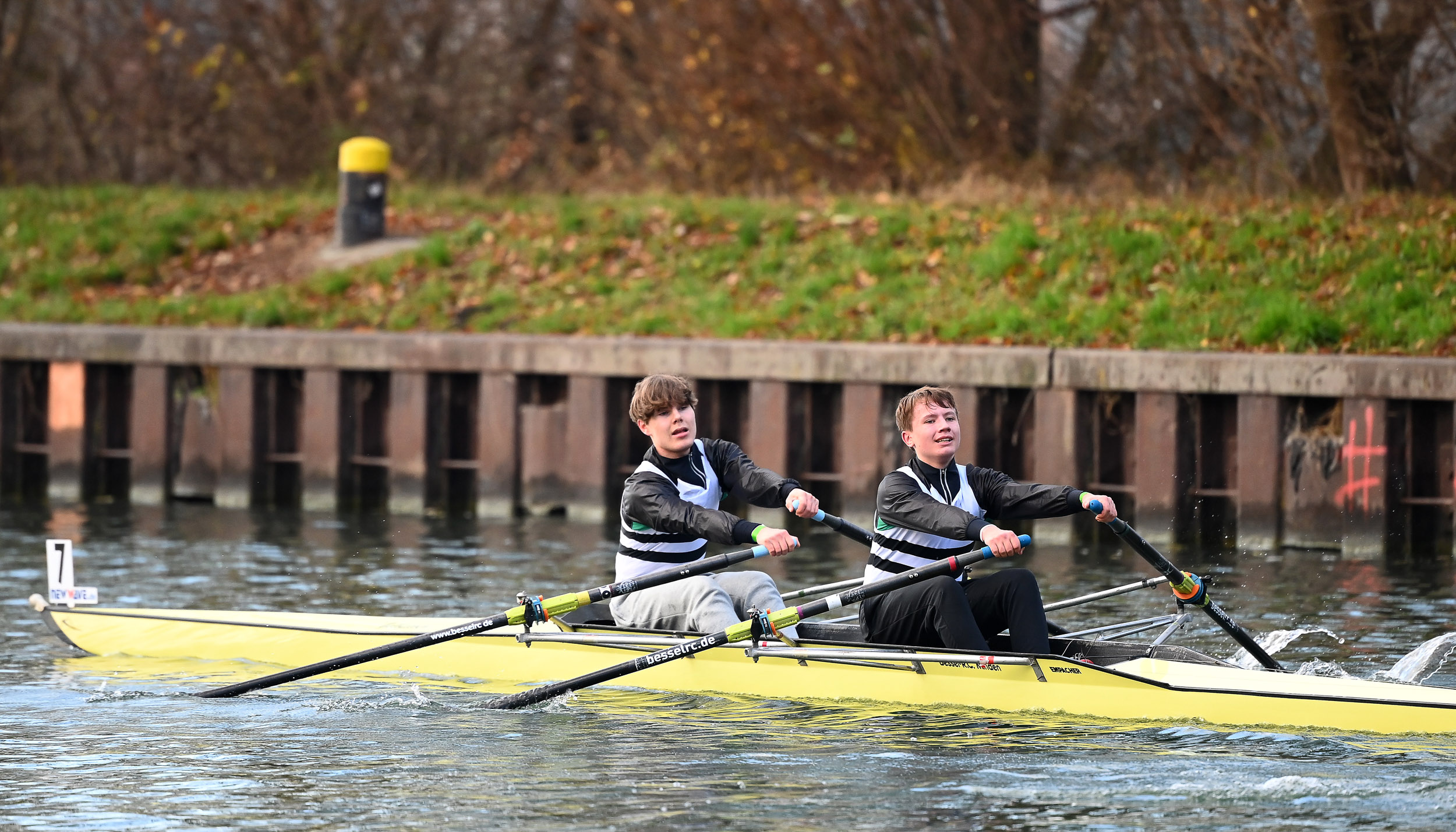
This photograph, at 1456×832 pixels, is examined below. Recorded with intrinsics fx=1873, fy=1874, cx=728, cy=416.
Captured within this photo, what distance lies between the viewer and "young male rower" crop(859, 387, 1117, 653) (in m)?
7.85

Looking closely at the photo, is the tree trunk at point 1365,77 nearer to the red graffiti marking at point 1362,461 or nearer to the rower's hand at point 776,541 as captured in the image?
the red graffiti marking at point 1362,461

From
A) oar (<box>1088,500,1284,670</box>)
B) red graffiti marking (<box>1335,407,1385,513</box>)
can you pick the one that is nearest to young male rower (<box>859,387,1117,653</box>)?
oar (<box>1088,500,1284,670</box>)

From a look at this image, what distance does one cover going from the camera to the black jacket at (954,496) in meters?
7.82

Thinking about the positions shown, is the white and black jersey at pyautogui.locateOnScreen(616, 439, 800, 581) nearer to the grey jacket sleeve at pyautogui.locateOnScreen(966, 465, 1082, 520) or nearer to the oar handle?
the oar handle

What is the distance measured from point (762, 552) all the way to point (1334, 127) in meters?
10.4

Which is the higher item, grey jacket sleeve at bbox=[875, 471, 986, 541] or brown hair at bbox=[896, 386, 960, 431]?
brown hair at bbox=[896, 386, 960, 431]

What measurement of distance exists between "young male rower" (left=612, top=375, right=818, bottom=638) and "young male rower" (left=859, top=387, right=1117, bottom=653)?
1.31ft

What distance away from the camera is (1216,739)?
7.43m

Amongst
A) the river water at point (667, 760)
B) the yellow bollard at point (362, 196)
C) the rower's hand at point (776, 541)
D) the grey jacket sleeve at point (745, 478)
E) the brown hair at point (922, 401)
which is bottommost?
the river water at point (667, 760)

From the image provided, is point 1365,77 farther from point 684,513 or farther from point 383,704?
point 383,704

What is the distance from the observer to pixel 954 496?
26.6 feet

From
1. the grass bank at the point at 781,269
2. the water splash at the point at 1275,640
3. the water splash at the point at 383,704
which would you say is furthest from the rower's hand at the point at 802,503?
the grass bank at the point at 781,269

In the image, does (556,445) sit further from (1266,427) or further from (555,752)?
(555,752)

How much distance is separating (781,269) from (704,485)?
27.6 ft
